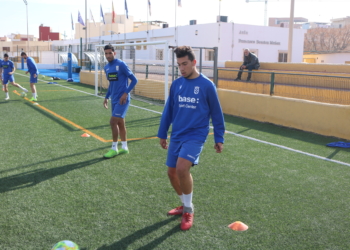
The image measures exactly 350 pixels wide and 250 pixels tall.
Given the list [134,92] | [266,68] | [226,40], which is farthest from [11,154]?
[226,40]

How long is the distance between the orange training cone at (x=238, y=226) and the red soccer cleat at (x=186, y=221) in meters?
0.43

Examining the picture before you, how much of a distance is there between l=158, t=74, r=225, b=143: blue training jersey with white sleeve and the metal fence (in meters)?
6.02

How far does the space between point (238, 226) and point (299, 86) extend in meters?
6.88

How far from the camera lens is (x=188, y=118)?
12.7ft

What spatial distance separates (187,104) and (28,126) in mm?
7033

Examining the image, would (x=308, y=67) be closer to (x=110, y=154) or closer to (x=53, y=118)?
(x=53, y=118)

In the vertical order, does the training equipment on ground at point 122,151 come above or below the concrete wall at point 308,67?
below

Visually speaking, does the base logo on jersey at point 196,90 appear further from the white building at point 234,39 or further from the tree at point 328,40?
the tree at point 328,40

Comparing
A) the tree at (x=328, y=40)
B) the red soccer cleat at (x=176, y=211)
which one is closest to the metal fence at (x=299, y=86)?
the red soccer cleat at (x=176, y=211)

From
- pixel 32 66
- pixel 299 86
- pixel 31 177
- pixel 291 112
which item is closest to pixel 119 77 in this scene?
pixel 31 177

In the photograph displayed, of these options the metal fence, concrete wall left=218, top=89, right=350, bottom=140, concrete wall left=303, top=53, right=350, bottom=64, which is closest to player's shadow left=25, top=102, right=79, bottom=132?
concrete wall left=218, top=89, right=350, bottom=140

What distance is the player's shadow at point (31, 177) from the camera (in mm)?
5227

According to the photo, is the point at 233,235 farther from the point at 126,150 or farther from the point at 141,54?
the point at 141,54

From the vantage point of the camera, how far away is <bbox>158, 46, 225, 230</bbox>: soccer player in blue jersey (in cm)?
380
